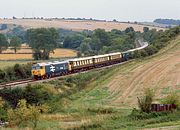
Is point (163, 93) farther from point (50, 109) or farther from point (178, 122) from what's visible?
point (178, 122)

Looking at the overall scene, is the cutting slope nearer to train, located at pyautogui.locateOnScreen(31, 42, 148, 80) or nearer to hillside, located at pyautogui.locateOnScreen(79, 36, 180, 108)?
hillside, located at pyautogui.locateOnScreen(79, 36, 180, 108)

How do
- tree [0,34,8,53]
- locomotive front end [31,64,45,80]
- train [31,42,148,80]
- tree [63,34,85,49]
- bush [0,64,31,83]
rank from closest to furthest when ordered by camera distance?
1. bush [0,64,31,83]
2. locomotive front end [31,64,45,80]
3. train [31,42,148,80]
4. tree [0,34,8,53]
5. tree [63,34,85,49]

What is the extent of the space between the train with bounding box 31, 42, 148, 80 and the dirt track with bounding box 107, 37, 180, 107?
26.8 feet

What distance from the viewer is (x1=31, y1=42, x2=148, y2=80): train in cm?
6800

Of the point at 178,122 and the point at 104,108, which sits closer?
the point at 178,122

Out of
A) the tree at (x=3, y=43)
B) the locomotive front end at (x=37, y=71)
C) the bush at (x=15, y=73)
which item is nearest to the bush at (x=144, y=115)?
the locomotive front end at (x=37, y=71)

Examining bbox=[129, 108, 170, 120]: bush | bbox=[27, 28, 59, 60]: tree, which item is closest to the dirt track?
bbox=[129, 108, 170, 120]: bush

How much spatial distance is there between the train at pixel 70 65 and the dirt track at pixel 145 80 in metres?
8.18

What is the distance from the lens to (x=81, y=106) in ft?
174

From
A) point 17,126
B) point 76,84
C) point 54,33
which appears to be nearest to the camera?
point 17,126

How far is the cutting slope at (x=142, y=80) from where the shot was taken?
57581 mm

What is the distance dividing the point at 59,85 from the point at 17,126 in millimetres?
20584

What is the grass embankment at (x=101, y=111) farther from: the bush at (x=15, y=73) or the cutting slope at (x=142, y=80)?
the bush at (x=15, y=73)

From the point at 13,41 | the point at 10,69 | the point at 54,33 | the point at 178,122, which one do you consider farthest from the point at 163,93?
the point at 13,41
